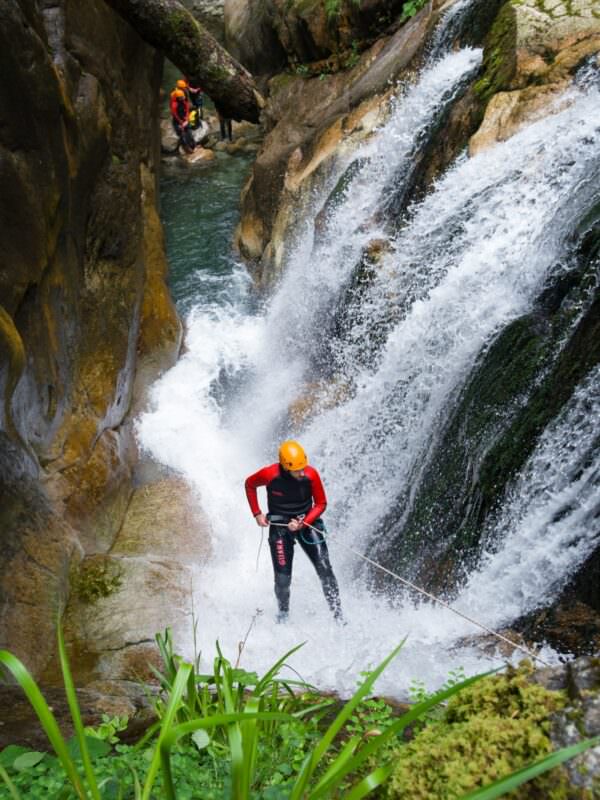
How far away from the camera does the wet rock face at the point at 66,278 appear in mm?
5301

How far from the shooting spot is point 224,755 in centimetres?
246

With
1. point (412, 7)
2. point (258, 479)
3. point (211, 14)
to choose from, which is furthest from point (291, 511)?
point (211, 14)

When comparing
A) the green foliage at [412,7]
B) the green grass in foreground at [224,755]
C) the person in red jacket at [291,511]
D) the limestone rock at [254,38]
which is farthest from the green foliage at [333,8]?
the green grass in foreground at [224,755]

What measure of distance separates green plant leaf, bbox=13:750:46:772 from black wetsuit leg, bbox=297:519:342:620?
3.25m

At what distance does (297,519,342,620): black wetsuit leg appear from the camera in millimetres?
5348

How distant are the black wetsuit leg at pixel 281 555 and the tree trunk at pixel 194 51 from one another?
3.25m

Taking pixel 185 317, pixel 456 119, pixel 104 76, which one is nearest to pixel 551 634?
pixel 456 119

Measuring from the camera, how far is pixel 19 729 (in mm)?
3273

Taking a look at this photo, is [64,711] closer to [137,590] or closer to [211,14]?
[137,590]

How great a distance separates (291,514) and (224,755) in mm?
2779

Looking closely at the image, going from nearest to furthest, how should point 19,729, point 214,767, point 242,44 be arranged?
point 214,767 → point 19,729 → point 242,44

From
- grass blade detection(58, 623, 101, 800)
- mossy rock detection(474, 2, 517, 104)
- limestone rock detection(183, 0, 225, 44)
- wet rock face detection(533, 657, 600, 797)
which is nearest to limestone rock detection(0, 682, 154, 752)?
grass blade detection(58, 623, 101, 800)

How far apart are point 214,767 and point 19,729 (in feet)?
4.70

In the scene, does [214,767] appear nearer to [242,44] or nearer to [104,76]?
[104,76]
